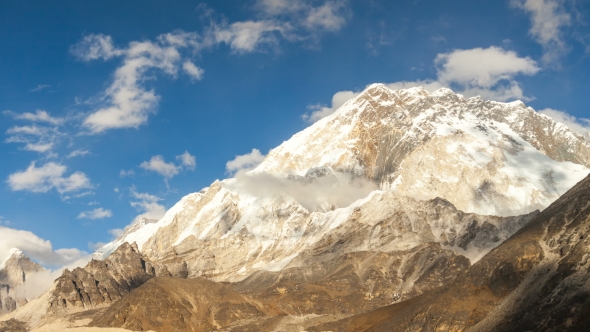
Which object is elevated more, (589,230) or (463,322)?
(589,230)

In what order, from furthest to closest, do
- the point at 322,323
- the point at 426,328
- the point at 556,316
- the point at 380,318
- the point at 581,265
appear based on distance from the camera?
the point at 322,323 < the point at 380,318 < the point at 426,328 < the point at 581,265 < the point at 556,316

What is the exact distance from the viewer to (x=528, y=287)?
12794 cm

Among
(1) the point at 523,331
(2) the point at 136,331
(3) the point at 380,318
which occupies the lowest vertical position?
(1) the point at 523,331

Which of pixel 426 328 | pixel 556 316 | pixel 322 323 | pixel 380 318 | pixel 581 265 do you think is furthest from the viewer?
pixel 322 323

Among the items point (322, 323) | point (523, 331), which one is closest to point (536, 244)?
point (523, 331)

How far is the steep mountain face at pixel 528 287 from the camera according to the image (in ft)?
372

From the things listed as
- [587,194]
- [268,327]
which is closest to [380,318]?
[268,327]

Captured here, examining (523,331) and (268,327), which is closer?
(523,331)

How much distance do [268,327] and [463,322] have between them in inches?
2792

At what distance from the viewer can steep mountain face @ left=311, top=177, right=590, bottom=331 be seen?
11331cm

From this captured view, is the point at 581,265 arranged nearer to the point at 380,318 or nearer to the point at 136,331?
the point at 380,318

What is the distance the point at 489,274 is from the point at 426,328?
18.1 m

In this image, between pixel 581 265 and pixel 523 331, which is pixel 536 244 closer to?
pixel 581 265

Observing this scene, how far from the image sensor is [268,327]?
18950cm
